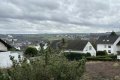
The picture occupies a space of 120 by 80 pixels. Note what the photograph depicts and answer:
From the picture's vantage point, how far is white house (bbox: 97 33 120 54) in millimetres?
80875

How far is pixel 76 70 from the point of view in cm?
760

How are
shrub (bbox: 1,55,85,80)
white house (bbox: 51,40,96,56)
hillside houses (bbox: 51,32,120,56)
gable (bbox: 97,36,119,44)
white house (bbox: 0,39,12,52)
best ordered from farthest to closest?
gable (bbox: 97,36,119,44)
hillside houses (bbox: 51,32,120,56)
white house (bbox: 51,40,96,56)
white house (bbox: 0,39,12,52)
shrub (bbox: 1,55,85,80)

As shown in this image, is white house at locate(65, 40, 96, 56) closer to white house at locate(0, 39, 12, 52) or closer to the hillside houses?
the hillside houses

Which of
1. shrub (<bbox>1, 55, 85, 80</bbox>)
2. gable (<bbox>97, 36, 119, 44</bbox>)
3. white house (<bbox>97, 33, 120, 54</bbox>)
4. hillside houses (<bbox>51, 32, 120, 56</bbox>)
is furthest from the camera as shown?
gable (<bbox>97, 36, 119, 44</bbox>)

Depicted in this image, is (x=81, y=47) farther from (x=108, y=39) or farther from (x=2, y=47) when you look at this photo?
(x=2, y=47)

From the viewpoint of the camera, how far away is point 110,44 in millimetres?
82000

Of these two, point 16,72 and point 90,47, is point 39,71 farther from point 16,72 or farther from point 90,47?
point 90,47

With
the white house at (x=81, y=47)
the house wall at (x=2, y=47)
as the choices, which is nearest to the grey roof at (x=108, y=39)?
the white house at (x=81, y=47)

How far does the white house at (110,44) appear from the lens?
8088 centimetres

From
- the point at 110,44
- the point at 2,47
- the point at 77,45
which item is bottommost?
the point at 2,47

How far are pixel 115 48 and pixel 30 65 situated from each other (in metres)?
75.7

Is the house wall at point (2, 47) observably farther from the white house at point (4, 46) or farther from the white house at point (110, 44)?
the white house at point (110, 44)

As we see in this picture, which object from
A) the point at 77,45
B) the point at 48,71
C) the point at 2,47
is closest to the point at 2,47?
the point at 2,47


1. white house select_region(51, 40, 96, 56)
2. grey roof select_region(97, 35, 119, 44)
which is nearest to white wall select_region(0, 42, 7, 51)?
white house select_region(51, 40, 96, 56)
